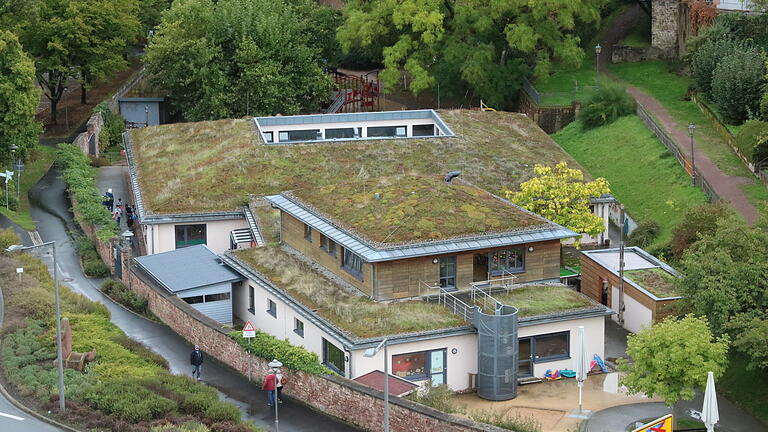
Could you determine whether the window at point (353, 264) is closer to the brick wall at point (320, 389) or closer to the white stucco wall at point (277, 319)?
the white stucco wall at point (277, 319)

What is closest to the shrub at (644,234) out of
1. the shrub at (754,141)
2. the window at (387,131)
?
the shrub at (754,141)

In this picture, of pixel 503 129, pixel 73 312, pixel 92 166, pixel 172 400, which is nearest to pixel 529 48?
pixel 503 129

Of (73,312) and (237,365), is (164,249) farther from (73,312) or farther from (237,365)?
(237,365)

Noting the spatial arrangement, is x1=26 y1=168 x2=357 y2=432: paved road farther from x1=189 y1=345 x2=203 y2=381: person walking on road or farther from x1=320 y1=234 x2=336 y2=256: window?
x1=320 y1=234 x2=336 y2=256: window

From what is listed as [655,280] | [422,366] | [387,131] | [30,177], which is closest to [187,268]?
[422,366]

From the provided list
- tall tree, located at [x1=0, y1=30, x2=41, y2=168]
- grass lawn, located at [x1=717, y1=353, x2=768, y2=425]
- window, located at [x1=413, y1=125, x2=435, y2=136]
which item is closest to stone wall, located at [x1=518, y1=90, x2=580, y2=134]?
window, located at [x1=413, y1=125, x2=435, y2=136]

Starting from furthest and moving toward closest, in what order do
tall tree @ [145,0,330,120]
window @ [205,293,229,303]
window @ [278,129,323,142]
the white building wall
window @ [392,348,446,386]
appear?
tall tree @ [145,0,330,120]
window @ [278,129,323,142]
window @ [205,293,229,303]
the white building wall
window @ [392,348,446,386]
